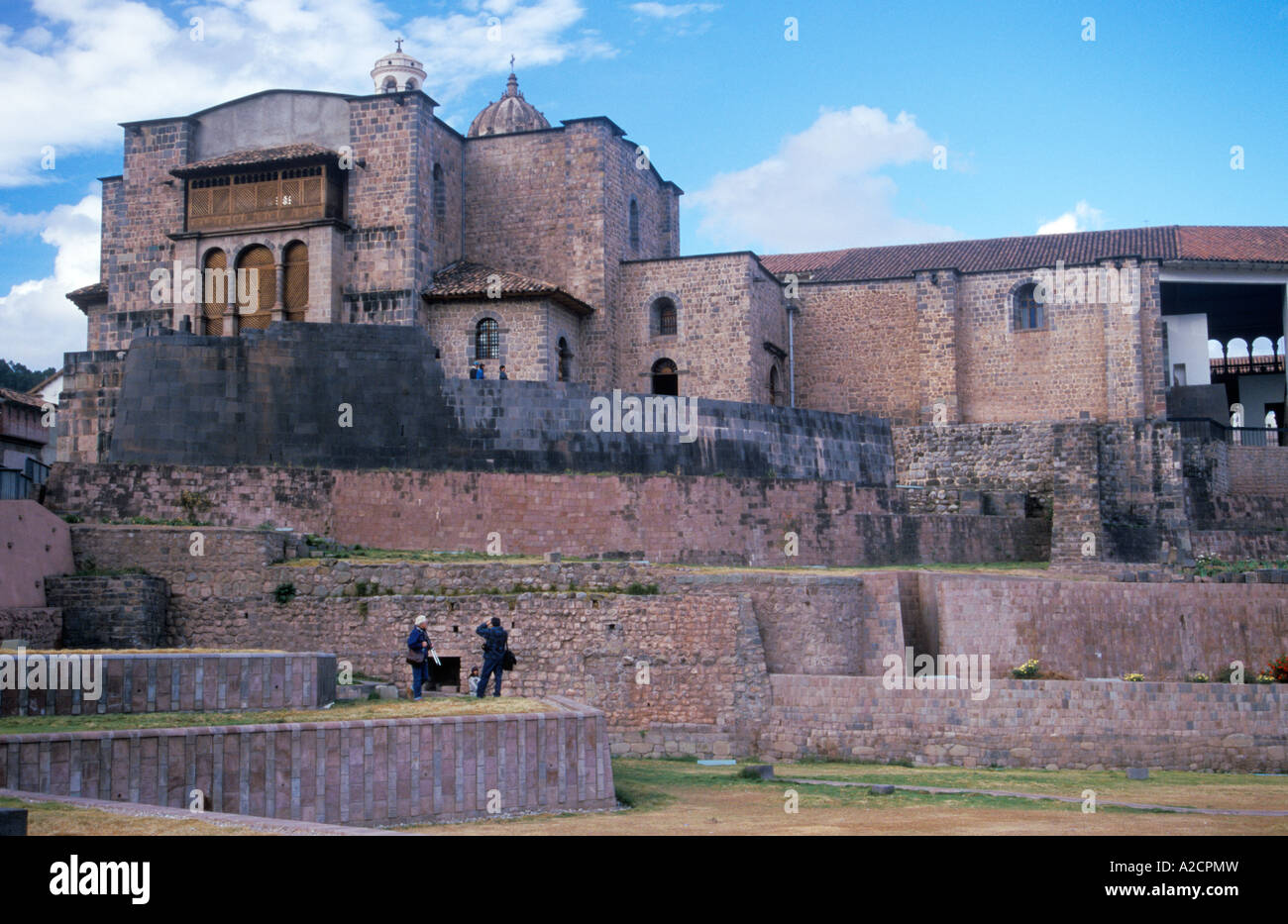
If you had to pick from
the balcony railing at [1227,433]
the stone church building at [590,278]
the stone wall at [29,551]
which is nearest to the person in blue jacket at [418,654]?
the stone wall at [29,551]

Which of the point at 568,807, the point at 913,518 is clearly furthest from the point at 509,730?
the point at 913,518

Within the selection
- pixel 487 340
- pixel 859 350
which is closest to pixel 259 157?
pixel 487 340

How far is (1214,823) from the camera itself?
1264cm

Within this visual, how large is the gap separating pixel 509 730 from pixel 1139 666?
1182 cm

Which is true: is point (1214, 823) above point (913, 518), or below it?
below

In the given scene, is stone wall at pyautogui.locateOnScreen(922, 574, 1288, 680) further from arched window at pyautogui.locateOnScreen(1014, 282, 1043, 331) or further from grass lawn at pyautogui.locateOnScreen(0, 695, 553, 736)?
arched window at pyautogui.locateOnScreen(1014, 282, 1043, 331)

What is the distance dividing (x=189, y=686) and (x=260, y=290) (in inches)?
824

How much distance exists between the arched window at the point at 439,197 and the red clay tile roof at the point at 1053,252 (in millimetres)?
10509

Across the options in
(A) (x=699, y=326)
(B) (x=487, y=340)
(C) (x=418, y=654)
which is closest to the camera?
(C) (x=418, y=654)

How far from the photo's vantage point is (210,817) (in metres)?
9.99

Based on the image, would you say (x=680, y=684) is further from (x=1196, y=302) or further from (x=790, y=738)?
(x=1196, y=302)

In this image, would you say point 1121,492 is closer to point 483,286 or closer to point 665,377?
point 665,377

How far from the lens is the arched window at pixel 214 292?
33844mm

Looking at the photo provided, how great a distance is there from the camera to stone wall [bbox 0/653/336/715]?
13.9 meters
